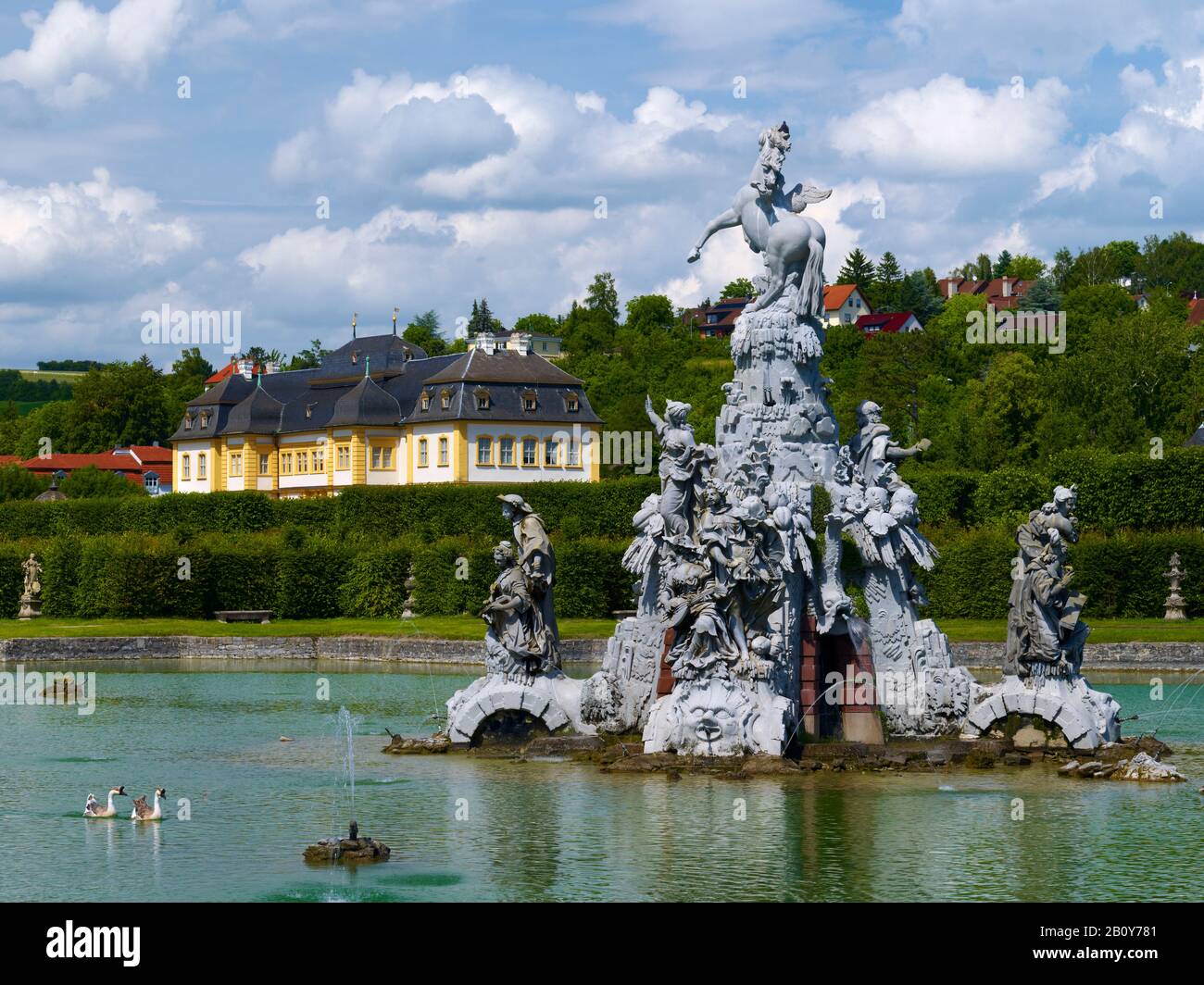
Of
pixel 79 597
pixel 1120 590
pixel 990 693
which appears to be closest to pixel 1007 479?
pixel 1120 590

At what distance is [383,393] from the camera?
114 meters

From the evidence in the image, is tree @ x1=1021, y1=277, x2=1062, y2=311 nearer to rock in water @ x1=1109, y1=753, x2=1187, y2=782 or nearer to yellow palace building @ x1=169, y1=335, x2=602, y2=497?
yellow palace building @ x1=169, y1=335, x2=602, y2=497

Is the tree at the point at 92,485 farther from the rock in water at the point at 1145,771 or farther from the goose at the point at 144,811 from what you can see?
the rock in water at the point at 1145,771

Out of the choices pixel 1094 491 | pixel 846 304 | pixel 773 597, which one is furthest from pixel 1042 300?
pixel 773 597

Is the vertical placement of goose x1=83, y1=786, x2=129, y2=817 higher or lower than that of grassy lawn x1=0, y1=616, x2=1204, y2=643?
lower

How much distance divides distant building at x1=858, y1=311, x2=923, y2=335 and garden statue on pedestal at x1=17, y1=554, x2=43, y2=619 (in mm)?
93716

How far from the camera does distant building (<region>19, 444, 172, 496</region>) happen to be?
5290 inches

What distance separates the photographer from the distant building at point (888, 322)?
482 feet

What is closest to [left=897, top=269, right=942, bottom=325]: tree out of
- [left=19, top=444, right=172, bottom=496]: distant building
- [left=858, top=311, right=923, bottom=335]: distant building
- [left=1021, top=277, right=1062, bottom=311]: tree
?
[left=858, top=311, right=923, bottom=335]: distant building

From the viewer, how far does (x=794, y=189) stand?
30484 millimetres

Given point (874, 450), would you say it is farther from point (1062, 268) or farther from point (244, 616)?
point (1062, 268)
